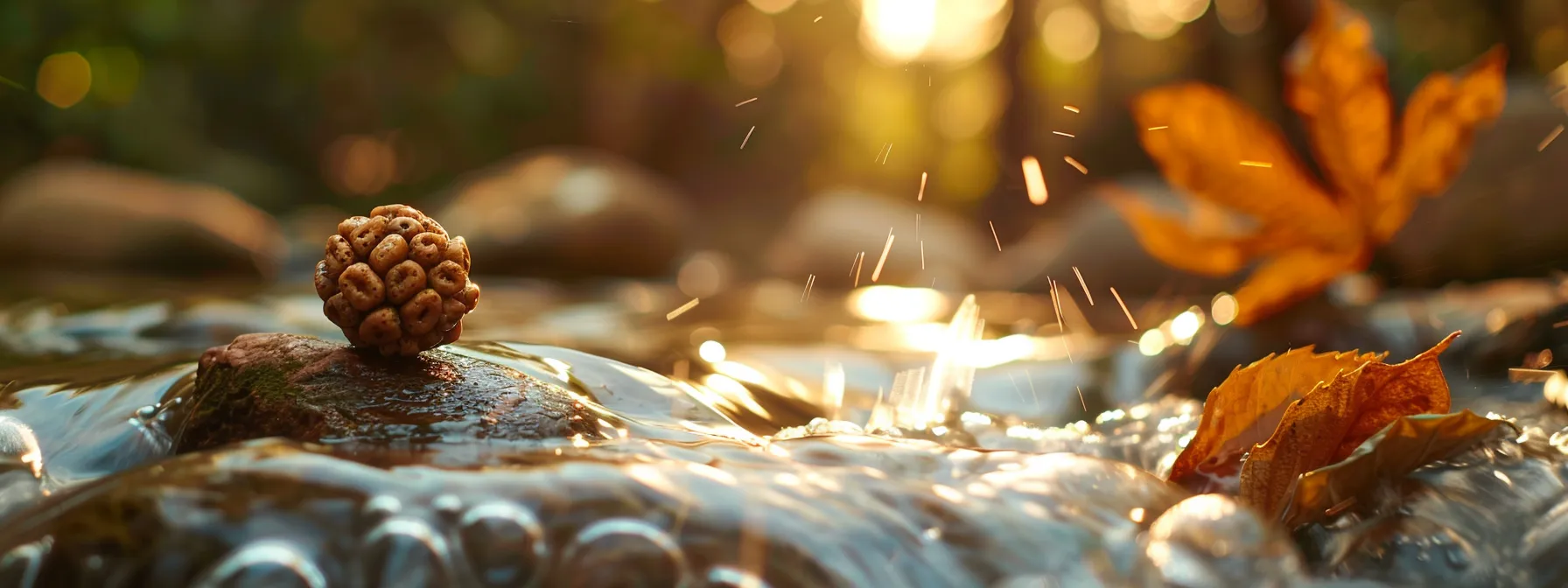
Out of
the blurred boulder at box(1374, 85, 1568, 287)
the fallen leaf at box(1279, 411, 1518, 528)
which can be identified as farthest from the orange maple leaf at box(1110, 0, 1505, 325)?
the blurred boulder at box(1374, 85, 1568, 287)

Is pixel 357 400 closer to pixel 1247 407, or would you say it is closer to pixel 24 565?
pixel 24 565

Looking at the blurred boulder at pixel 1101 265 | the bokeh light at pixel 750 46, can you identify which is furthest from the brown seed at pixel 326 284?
the bokeh light at pixel 750 46

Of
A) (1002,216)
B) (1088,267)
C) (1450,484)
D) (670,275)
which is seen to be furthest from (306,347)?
(1002,216)

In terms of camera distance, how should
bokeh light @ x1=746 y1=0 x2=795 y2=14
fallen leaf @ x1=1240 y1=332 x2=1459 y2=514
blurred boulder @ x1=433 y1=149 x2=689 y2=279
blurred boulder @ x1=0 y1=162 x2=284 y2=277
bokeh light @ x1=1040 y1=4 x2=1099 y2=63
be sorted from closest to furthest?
fallen leaf @ x1=1240 y1=332 x2=1459 y2=514 → blurred boulder @ x1=0 y1=162 x2=284 y2=277 → blurred boulder @ x1=433 y1=149 x2=689 y2=279 → bokeh light @ x1=1040 y1=4 x2=1099 y2=63 → bokeh light @ x1=746 y1=0 x2=795 y2=14

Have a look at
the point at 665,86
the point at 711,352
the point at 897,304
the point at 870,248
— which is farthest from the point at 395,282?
the point at 665,86

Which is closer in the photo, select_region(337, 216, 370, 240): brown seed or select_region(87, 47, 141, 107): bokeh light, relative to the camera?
select_region(337, 216, 370, 240): brown seed

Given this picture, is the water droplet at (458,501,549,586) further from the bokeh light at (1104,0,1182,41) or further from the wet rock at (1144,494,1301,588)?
the bokeh light at (1104,0,1182,41)
